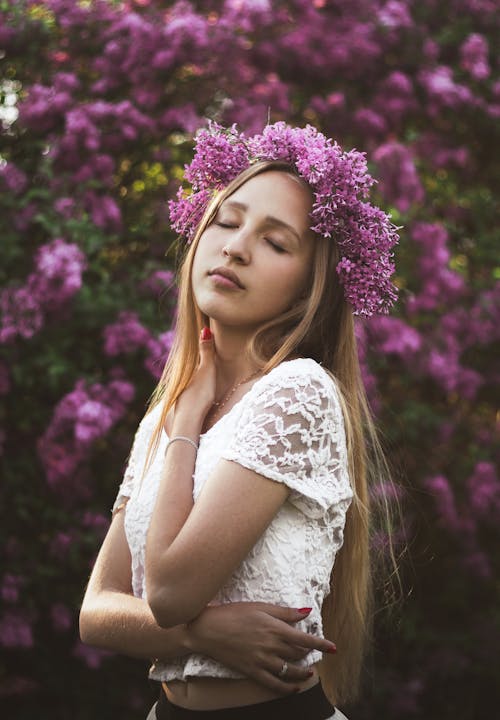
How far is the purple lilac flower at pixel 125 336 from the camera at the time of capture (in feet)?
12.2

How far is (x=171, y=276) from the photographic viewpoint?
3945mm

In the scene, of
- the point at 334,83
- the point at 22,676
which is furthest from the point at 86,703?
the point at 334,83

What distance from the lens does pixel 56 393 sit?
12.6 ft

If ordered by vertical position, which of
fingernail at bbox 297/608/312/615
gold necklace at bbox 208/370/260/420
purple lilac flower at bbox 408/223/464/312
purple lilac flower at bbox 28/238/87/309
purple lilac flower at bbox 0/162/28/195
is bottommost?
A: purple lilac flower at bbox 408/223/464/312

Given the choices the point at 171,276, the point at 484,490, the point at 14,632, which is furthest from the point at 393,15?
the point at 14,632

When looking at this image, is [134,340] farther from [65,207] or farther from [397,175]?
[397,175]

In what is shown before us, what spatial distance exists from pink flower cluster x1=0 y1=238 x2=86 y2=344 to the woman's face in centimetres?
170

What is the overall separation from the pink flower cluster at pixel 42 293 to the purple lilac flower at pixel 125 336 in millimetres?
238

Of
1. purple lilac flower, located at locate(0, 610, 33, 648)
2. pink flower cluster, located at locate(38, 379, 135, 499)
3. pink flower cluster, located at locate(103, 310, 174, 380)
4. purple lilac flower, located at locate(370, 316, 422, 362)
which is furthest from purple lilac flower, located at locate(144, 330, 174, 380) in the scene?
purple lilac flower, located at locate(0, 610, 33, 648)

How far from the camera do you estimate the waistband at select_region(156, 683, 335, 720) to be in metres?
1.66

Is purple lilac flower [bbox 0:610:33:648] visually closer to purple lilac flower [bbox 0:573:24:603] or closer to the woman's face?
purple lilac flower [bbox 0:573:24:603]

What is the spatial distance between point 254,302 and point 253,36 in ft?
10.3

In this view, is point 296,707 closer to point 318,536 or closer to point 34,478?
point 318,536

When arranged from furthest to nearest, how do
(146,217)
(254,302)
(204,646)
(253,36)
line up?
(253,36) → (146,217) → (254,302) → (204,646)
